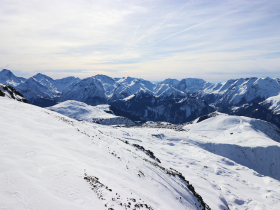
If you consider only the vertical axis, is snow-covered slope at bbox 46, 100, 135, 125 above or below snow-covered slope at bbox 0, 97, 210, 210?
below

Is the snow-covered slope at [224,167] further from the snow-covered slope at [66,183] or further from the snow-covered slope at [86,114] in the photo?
the snow-covered slope at [86,114]

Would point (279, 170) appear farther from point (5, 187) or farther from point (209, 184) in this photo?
point (5, 187)

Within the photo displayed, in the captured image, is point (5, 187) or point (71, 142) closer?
point (5, 187)

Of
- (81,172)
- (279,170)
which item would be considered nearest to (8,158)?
(81,172)

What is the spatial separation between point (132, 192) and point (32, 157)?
7985mm

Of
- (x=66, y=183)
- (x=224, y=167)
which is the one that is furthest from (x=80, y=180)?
(x=224, y=167)

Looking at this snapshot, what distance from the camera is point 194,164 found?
116ft

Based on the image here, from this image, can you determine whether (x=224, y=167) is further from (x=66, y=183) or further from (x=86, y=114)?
(x=86, y=114)

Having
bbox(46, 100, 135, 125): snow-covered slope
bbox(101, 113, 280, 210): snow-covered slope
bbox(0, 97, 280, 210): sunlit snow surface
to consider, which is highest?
bbox(0, 97, 280, 210): sunlit snow surface

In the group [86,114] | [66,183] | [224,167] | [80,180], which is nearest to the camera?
[66,183]

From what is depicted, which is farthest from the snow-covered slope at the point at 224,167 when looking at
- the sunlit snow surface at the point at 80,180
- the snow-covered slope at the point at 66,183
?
the snow-covered slope at the point at 66,183

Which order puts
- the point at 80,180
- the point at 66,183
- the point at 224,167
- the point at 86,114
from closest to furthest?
the point at 66,183 → the point at 80,180 → the point at 224,167 → the point at 86,114

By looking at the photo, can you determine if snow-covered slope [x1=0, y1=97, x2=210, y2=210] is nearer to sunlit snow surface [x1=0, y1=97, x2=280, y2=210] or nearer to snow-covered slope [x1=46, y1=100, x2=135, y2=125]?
sunlit snow surface [x1=0, y1=97, x2=280, y2=210]

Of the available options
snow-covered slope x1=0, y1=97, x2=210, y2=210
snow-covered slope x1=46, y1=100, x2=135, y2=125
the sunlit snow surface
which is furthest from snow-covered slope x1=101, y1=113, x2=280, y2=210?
snow-covered slope x1=46, y1=100, x2=135, y2=125
